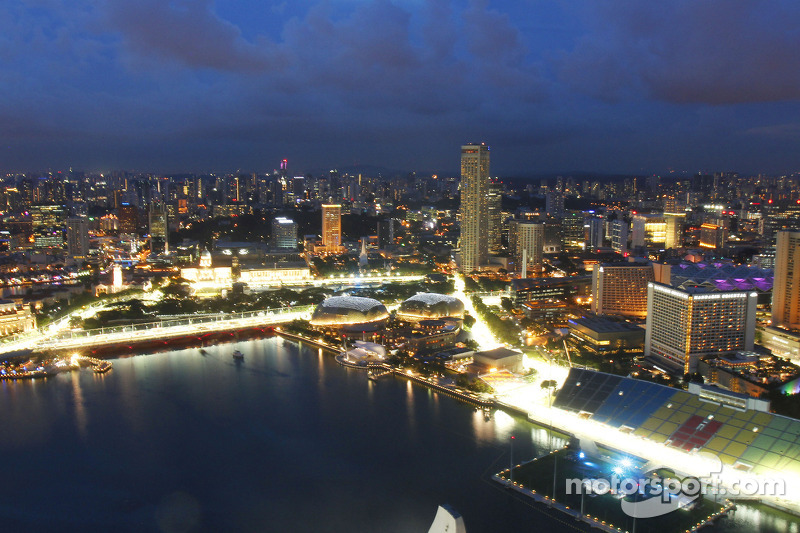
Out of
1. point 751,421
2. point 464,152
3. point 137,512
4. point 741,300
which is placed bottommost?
point 137,512

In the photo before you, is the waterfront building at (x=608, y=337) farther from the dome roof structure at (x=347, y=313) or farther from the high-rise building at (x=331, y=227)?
the high-rise building at (x=331, y=227)

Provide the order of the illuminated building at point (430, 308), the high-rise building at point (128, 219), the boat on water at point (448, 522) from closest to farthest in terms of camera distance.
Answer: the boat on water at point (448, 522)
the illuminated building at point (430, 308)
the high-rise building at point (128, 219)

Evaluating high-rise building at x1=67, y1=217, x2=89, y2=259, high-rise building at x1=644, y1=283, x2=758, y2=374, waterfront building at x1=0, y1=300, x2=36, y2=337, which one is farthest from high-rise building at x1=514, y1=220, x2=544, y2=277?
high-rise building at x1=67, y1=217, x2=89, y2=259

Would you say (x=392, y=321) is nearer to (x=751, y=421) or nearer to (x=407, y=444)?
(x=407, y=444)

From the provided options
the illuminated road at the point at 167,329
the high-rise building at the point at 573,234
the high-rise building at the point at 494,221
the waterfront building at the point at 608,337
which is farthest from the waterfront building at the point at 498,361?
the high-rise building at the point at 573,234

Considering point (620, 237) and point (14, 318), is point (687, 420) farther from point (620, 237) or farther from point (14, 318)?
point (620, 237)

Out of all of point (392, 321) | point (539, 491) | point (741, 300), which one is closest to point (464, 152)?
point (392, 321)
